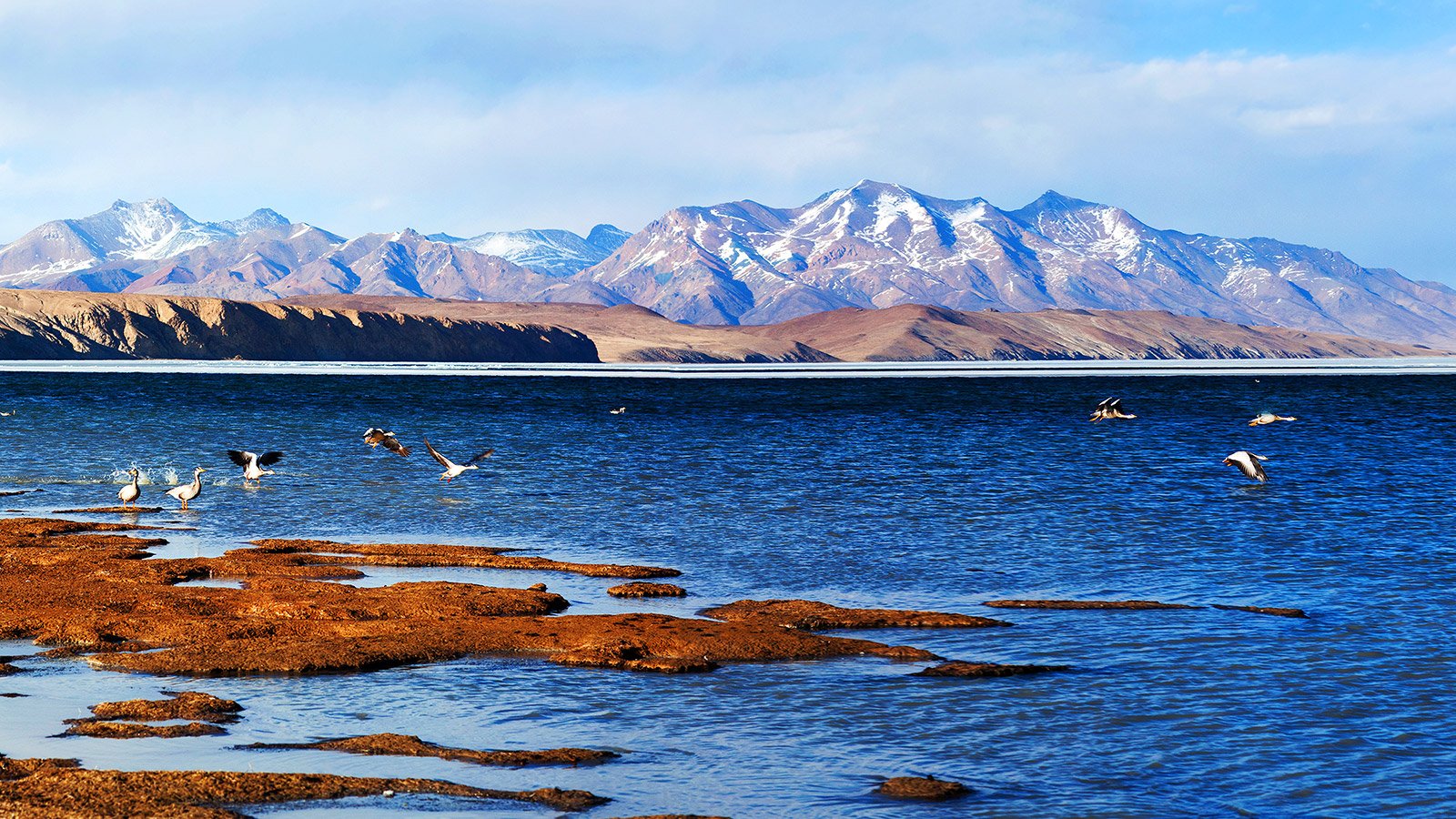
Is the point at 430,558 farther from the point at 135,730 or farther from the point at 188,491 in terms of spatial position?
the point at 135,730

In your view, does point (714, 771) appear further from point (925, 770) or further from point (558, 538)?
point (558, 538)

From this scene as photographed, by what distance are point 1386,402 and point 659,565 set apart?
110 metres

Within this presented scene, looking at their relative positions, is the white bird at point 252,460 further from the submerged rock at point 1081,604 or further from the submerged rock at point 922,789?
the submerged rock at point 922,789

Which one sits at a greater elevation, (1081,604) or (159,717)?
(1081,604)

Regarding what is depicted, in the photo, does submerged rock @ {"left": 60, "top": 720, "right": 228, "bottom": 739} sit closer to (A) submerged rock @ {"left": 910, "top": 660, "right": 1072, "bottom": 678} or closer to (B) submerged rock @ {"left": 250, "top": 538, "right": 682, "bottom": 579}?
(A) submerged rock @ {"left": 910, "top": 660, "right": 1072, "bottom": 678}

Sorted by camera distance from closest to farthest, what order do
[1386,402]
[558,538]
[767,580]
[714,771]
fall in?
[714,771]
[767,580]
[558,538]
[1386,402]

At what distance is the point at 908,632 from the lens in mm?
18625

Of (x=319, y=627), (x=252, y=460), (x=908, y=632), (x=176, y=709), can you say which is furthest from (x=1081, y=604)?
(x=252, y=460)

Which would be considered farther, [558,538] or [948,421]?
[948,421]

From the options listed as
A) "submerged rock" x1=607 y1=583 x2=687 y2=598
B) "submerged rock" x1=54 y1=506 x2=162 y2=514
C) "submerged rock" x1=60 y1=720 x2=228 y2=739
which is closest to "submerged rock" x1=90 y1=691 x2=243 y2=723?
"submerged rock" x1=60 y1=720 x2=228 y2=739

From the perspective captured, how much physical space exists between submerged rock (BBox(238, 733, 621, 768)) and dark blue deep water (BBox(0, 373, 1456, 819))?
22 cm

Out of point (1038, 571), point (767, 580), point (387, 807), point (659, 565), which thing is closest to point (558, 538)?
point (659, 565)

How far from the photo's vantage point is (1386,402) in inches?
4715

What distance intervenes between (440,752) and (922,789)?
13.6 feet
